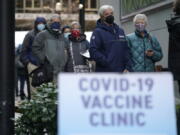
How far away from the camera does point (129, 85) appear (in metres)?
4.97

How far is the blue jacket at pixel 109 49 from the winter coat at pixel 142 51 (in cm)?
29

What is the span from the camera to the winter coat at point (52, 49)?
1058 centimetres

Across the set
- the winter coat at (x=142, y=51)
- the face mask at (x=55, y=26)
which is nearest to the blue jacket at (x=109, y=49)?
the winter coat at (x=142, y=51)

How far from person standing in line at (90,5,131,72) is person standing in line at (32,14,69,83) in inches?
57.2

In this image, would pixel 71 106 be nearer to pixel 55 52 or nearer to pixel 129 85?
pixel 129 85

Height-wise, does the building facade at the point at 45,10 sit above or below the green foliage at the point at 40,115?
above

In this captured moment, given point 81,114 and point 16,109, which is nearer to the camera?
point 81,114

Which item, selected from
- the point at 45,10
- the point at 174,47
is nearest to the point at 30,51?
the point at 174,47

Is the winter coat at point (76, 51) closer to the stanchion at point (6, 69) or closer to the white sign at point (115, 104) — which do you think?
the stanchion at point (6, 69)

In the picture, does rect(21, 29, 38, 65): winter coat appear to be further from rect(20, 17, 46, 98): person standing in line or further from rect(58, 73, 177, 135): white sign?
rect(58, 73, 177, 135): white sign

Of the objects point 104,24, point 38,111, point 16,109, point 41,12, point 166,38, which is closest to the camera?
point 38,111

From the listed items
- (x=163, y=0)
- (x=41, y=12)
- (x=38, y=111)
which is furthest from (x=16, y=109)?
(x=41, y=12)

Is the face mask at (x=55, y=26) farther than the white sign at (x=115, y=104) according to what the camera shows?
Yes

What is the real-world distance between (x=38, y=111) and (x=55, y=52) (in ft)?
13.1
